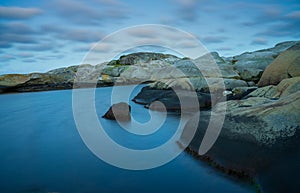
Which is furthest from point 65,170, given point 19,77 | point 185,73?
point 19,77

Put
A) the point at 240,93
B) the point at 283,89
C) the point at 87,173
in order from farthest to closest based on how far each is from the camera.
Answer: the point at 240,93 < the point at 283,89 < the point at 87,173

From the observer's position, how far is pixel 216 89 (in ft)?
69.7

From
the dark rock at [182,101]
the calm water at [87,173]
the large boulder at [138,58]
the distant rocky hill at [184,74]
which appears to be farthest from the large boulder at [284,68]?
the large boulder at [138,58]

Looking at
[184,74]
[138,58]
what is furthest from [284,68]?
[138,58]

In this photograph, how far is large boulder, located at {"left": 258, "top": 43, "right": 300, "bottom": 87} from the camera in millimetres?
15252

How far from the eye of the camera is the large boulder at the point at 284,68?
15252mm

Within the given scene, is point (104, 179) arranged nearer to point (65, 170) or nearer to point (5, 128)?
point (65, 170)

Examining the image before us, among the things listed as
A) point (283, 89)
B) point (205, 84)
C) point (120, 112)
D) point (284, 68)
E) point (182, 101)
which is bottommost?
point (120, 112)

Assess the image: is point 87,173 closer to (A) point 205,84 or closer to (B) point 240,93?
(B) point 240,93

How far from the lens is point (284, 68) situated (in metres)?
15.8

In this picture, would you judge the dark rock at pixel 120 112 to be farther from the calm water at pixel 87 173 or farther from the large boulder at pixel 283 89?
the large boulder at pixel 283 89

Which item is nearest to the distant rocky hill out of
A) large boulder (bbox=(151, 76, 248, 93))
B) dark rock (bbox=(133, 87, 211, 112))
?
large boulder (bbox=(151, 76, 248, 93))

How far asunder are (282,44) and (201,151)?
51.1m

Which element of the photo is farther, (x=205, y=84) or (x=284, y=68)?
(x=205, y=84)
